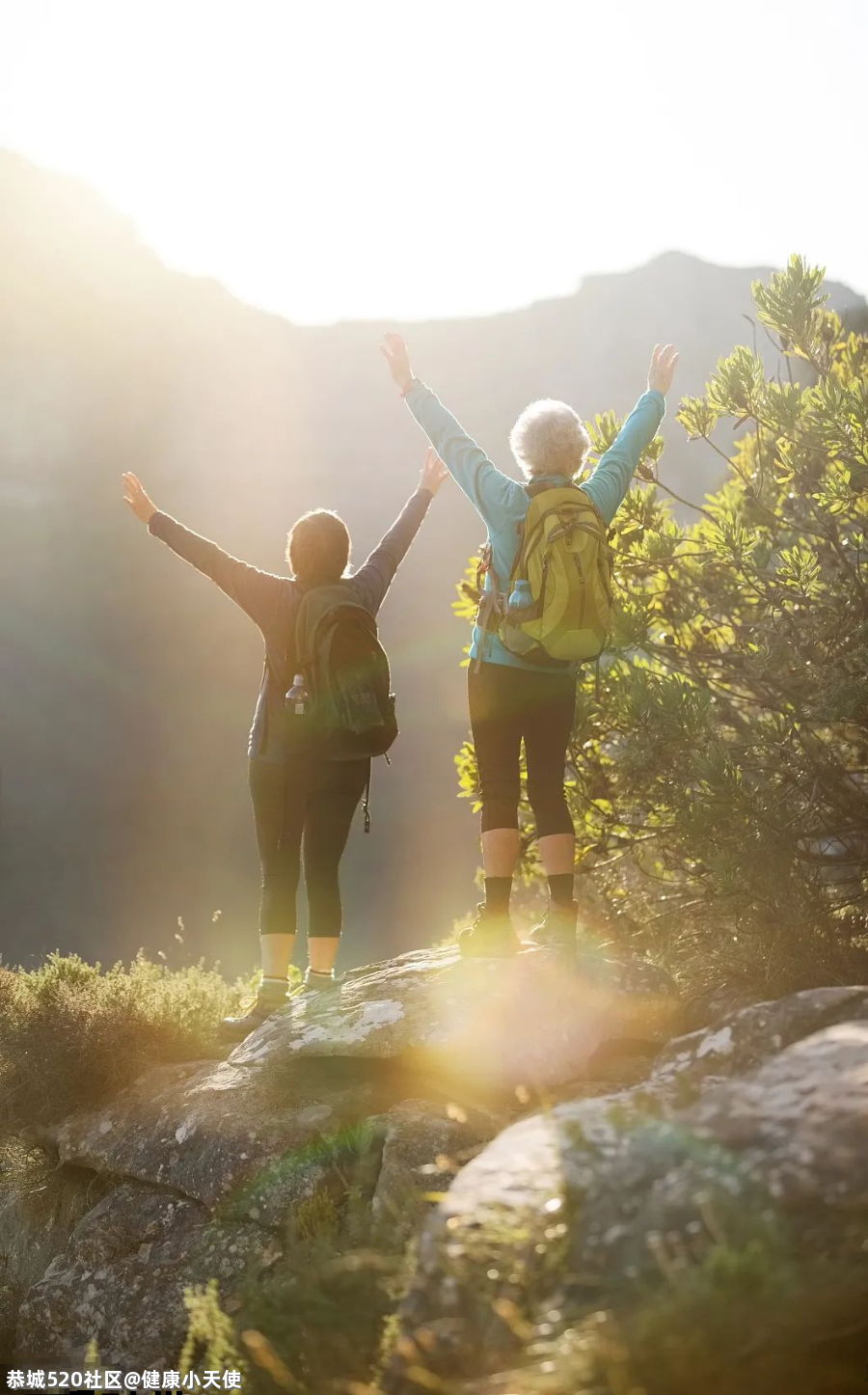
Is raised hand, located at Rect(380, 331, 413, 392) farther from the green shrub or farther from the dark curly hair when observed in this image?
the green shrub

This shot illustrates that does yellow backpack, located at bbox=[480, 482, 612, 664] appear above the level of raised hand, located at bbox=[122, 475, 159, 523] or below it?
below

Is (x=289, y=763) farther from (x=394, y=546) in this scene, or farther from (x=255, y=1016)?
(x=255, y=1016)

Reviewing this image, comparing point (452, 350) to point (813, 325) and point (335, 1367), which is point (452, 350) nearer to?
point (813, 325)

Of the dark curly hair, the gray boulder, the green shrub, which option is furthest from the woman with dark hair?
the green shrub

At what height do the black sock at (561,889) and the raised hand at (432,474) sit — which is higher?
the raised hand at (432,474)

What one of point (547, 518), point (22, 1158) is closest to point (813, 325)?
point (547, 518)

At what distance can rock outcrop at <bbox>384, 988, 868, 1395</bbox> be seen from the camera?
6.94 ft

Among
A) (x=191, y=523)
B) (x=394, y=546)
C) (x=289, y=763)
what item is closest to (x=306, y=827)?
(x=289, y=763)

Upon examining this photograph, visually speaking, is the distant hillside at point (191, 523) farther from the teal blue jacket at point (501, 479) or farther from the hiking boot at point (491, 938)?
the teal blue jacket at point (501, 479)

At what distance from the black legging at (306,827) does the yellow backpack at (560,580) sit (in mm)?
1281

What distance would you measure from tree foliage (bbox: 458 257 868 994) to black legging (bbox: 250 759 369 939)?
133 centimetres

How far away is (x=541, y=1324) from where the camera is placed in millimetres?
2229

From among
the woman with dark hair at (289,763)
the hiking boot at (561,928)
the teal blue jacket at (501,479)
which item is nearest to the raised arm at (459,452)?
the teal blue jacket at (501,479)

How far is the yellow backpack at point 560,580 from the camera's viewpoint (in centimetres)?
416
